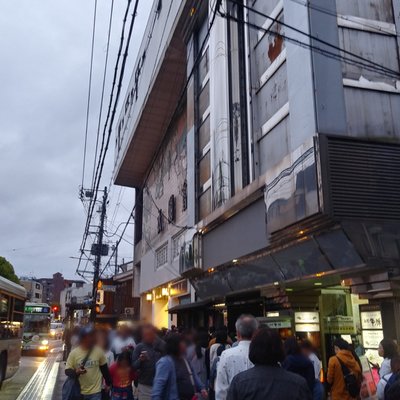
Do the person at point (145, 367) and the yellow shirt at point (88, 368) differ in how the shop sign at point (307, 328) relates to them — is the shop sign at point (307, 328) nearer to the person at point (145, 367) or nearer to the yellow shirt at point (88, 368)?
the person at point (145, 367)

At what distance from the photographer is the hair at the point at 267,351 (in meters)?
3.32

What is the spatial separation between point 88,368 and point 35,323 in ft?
84.1

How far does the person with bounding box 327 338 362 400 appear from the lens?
270 inches

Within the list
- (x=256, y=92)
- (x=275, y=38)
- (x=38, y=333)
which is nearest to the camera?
(x=275, y=38)

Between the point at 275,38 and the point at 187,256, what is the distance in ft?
28.0

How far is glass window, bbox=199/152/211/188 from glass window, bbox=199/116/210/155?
1.72 feet

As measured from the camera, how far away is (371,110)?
35.3ft

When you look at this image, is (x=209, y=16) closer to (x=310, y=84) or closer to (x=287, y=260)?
(x=310, y=84)

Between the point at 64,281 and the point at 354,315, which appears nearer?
the point at 354,315

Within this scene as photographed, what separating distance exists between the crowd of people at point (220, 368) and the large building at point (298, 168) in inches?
112

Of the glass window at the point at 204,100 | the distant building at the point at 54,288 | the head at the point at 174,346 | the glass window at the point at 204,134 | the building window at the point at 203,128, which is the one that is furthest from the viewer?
the distant building at the point at 54,288

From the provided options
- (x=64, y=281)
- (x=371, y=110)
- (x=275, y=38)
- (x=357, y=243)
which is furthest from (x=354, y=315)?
(x=64, y=281)

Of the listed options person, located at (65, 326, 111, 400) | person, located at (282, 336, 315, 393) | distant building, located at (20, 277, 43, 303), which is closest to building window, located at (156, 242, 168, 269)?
person, located at (65, 326, 111, 400)

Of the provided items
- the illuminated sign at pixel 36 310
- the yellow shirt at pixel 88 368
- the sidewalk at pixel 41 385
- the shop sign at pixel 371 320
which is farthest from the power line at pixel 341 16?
the illuminated sign at pixel 36 310
